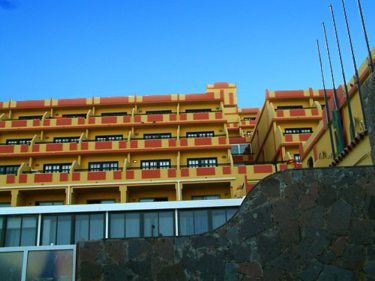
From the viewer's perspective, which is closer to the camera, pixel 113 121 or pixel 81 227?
pixel 81 227

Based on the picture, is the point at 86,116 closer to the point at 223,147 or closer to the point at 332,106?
the point at 223,147

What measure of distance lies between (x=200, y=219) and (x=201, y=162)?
2052 centimetres

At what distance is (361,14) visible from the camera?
23469mm

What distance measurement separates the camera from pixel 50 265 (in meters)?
14.8

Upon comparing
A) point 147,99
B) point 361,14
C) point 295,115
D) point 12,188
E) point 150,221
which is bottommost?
point 150,221

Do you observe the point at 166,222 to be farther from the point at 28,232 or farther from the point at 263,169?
the point at 263,169

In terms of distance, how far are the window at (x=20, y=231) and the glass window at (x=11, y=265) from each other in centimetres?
1096

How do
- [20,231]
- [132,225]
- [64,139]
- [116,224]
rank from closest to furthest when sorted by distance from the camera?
[132,225] < [116,224] < [20,231] < [64,139]

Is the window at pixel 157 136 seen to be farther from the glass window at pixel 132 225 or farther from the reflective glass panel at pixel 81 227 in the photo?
the glass window at pixel 132 225

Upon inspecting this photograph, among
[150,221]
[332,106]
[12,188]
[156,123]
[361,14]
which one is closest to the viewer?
[361,14]

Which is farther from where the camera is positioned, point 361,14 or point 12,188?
point 12,188

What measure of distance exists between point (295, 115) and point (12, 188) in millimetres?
26330

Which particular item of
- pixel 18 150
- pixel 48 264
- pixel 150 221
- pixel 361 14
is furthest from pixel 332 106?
pixel 18 150

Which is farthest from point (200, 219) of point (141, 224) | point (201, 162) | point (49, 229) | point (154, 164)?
point (154, 164)
